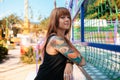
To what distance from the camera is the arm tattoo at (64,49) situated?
212 centimetres

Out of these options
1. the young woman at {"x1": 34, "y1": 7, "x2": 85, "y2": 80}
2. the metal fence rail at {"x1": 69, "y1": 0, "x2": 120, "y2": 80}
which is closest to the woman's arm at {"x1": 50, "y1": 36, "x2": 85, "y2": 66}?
the young woman at {"x1": 34, "y1": 7, "x2": 85, "y2": 80}

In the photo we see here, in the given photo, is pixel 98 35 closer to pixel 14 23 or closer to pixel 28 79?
pixel 28 79

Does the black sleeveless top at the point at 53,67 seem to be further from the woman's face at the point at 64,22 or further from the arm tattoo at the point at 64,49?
the woman's face at the point at 64,22

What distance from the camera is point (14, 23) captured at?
6225cm

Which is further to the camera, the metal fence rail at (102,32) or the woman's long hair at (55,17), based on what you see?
the metal fence rail at (102,32)

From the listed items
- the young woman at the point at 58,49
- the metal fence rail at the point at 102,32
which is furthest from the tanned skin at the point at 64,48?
the metal fence rail at the point at 102,32

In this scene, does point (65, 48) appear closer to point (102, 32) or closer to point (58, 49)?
point (58, 49)

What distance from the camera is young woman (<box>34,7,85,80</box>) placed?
7.02ft

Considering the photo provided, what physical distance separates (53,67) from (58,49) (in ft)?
0.52

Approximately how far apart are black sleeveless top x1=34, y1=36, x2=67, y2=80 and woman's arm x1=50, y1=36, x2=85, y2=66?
61 mm

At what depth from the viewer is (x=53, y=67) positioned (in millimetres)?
2211

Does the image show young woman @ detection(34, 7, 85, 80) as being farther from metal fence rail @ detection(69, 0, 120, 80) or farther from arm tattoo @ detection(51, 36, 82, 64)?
metal fence rail @ detection(69, 0, 120, 80)

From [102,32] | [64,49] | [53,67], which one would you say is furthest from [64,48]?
[102,32]

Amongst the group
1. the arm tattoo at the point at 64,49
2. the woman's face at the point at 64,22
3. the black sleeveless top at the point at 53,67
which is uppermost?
the woman's face at the point at 64,22
